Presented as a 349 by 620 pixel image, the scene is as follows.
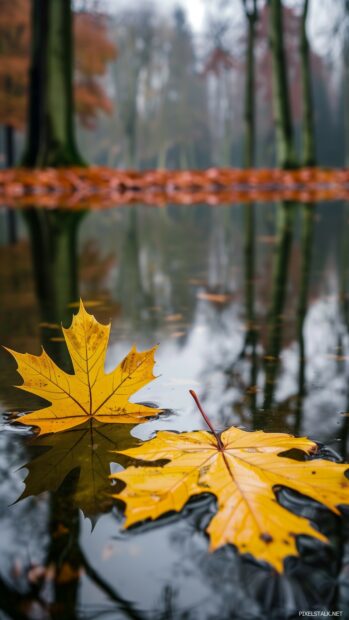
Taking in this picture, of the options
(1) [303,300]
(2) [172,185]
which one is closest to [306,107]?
(2) [172,185]

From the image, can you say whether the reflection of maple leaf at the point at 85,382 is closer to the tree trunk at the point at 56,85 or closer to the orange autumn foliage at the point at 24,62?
the tree trunk at the point at 56,85

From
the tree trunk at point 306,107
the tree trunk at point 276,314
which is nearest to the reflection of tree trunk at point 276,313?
the tree trunk at point 276,314

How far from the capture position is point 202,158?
5103cm

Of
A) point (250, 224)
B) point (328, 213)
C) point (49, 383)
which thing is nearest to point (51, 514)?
point (49, 383)

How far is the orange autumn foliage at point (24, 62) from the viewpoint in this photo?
1941cm

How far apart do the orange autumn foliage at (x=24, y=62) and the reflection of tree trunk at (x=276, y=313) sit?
56.6 ft

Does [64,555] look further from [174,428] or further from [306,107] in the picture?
[306,107]

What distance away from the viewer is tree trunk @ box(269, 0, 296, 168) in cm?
1173

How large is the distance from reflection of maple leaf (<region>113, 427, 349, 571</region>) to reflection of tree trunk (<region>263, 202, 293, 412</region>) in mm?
221

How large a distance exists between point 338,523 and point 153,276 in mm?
2052

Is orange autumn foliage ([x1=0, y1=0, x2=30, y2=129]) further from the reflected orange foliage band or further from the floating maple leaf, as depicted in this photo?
the floating maple leaf

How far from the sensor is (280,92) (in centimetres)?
1173

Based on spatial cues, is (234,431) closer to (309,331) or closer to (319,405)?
(319,405)

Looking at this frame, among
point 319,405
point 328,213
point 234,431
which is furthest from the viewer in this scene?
point 328,213
